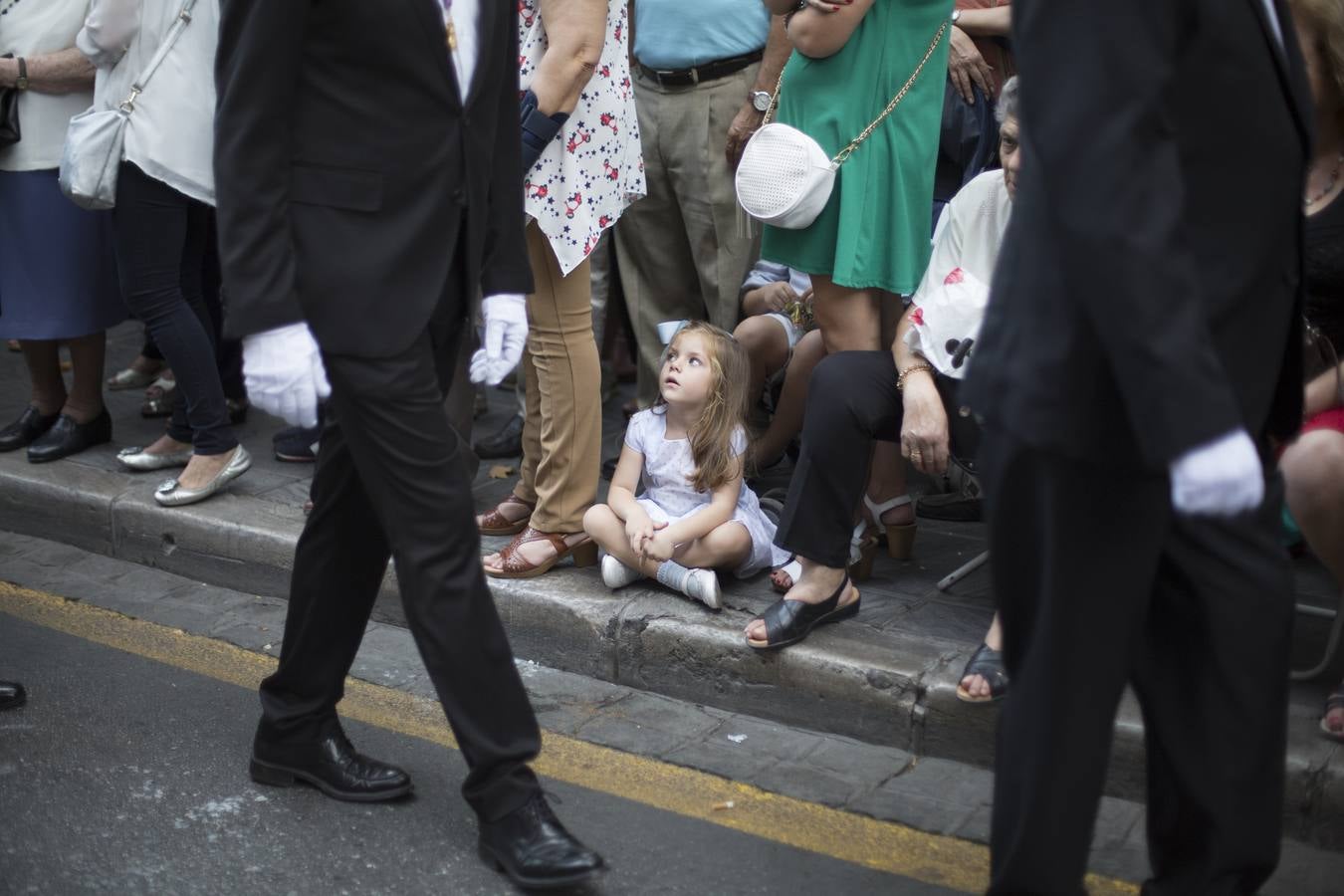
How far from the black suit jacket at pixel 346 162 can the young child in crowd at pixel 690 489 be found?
1181mm

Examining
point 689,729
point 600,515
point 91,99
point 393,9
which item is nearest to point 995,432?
point 393,9

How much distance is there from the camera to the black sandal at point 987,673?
3305mm

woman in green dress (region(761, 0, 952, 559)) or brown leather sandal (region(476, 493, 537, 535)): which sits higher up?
woman in green dress (region(761, 0, 952, 559))

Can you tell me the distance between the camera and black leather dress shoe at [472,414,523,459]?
538cm

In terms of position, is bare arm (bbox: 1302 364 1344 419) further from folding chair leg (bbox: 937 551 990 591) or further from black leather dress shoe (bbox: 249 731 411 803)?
black leather dress shoe (bbox: 249 731 411 803)

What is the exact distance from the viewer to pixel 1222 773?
2.35m

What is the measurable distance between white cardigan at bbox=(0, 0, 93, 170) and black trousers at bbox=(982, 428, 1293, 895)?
12.9 ft

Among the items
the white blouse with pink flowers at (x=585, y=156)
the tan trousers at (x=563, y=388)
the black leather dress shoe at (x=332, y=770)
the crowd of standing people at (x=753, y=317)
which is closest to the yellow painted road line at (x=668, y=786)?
the black leather dress shoe at (x=332, y=770)

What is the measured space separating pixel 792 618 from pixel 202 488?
2.13m

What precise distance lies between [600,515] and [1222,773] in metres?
1.98

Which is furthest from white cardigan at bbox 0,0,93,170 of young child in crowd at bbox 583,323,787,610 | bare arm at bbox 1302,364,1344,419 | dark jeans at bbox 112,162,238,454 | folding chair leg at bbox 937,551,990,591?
bare arm at bbox 1302,364,1344,419

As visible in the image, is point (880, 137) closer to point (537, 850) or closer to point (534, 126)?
point (534, 126)

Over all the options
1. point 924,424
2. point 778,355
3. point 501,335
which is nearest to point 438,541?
point 501,335

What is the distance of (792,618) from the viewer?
Result: 142 inches
